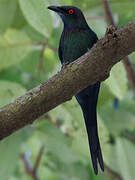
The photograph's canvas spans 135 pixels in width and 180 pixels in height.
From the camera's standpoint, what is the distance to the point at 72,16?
162cm

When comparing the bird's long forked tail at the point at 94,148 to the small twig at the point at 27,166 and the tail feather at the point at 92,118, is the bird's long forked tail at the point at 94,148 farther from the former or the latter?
the small twig at the point at 27,166

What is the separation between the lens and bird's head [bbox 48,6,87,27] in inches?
62.6

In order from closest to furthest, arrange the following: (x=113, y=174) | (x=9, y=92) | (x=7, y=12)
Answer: (x=9, y=92) → (x=7, y=12) → (x=113, y=174)

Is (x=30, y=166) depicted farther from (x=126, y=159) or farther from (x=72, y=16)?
(x=72, y=16)

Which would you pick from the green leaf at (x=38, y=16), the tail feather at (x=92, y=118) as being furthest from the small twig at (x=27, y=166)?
the tail feather at (x=92, y=118)

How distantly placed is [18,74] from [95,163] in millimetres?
1205

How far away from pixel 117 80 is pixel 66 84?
0.54 metres

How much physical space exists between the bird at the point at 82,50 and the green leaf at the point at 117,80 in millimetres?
149

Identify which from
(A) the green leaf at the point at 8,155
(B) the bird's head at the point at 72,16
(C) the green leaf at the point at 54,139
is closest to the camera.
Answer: (B) the bird's head at the point at 72,16

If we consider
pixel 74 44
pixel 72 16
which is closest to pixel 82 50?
pixel 74 44

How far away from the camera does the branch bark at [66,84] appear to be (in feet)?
3.79

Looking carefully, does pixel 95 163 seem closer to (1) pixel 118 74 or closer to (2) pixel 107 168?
(1) pixel 118 74

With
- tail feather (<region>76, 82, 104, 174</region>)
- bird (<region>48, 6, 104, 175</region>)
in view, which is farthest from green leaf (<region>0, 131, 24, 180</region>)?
tail feather (<region>76, 82, 104, 174</region>)

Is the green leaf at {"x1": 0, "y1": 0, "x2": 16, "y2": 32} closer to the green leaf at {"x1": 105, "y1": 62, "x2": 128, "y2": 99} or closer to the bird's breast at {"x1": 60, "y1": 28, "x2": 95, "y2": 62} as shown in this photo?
the bird's breast at {"x1": 60, "y1": 28, "x2": 95, "y2": 62}
